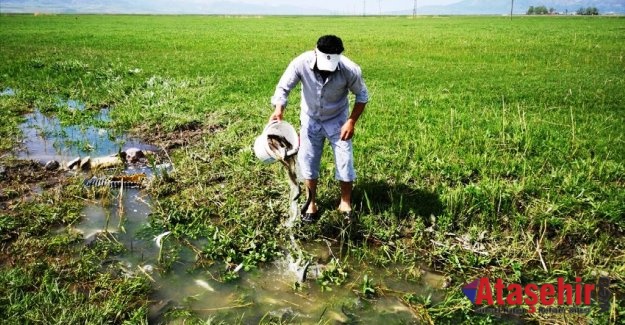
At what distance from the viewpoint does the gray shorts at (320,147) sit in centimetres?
418

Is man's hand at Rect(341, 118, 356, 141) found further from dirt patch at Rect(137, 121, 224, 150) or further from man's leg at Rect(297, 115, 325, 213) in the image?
dirt patch at Rect(137, 121, 224, 150)

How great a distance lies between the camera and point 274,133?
406 centimetres

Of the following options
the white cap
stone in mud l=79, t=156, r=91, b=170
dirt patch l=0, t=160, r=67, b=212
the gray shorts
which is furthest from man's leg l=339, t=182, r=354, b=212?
stone in mud l=79, t=156, r=91, b=170

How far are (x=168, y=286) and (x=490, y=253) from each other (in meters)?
3.00

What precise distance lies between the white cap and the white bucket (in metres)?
0.70

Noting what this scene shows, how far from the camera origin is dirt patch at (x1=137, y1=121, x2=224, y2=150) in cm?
699

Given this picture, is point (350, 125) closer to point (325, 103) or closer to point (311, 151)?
point (325, 103)

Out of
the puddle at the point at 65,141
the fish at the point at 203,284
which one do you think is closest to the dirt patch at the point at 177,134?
the puddle at the point at 65,141

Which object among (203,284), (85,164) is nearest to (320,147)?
(203,284)

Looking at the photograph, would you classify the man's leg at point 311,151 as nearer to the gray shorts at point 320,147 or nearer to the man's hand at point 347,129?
the gray shorts at point 320,147

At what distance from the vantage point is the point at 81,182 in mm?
5273

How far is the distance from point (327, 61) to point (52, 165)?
4540 millimetres

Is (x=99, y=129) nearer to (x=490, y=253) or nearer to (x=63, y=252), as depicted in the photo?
(x=63, y=252)

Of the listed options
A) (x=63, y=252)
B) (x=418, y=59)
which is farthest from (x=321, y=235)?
(x=418, y=59)
